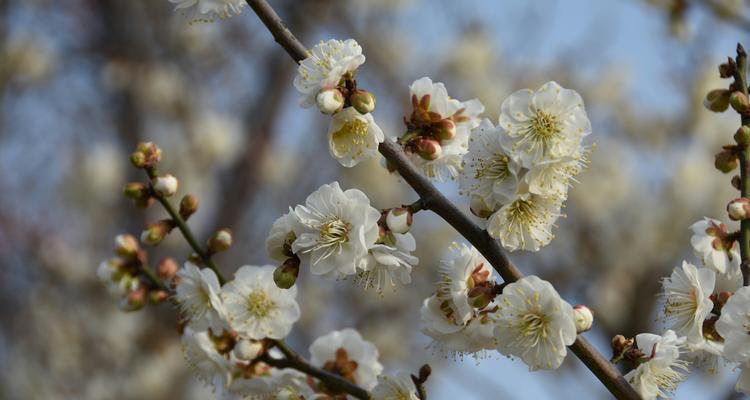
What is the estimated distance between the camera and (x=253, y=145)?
8.01 meters

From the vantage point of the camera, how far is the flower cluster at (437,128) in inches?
72.0

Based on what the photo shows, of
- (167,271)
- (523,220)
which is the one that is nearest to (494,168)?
(523,220)

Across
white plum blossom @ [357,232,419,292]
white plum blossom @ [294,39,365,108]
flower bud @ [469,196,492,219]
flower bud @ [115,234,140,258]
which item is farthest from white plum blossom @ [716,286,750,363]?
flower bud @ [115,234,140,258]

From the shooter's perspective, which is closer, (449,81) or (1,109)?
(1,109)

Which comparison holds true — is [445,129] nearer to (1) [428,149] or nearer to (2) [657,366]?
(1) [428,149]

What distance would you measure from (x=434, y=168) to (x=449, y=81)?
7.35 m

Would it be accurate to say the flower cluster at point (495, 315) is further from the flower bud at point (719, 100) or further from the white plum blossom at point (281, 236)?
the flower bud at point (719, 100)

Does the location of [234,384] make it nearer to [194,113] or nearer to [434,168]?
[434,168]

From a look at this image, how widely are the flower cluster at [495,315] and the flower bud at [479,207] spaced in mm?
109

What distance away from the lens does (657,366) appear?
1.70 metres

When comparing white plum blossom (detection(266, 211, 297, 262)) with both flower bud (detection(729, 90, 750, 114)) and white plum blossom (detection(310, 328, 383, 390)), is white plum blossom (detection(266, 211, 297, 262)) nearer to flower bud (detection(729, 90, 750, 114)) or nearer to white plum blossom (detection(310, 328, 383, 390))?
white plum blossom (detection(310, 328, 383, 390))

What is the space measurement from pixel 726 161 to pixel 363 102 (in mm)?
816

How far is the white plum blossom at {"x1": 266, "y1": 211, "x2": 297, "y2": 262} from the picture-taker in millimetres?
1721

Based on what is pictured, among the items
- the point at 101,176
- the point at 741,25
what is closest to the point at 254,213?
the point at 101,176
